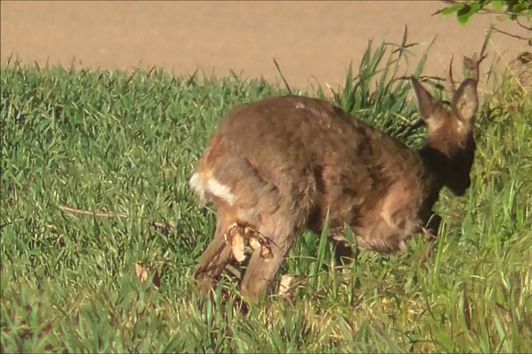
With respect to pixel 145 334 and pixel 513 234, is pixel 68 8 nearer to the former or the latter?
pixel 513 234

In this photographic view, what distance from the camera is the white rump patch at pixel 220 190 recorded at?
6.01m

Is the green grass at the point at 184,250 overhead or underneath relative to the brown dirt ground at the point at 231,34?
overhead

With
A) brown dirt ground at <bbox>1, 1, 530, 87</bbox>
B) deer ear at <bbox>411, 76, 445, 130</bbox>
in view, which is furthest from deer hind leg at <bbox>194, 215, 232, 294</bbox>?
brown dirt ground at <bbox>1, 1, 530, 87</bbox>

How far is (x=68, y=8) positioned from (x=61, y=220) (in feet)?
39.0

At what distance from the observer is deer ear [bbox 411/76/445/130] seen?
7.11 metres

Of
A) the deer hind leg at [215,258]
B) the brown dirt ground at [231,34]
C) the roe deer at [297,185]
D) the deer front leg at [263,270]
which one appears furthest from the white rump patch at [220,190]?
the brown dirt ground at [231,34]

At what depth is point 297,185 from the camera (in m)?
5.97

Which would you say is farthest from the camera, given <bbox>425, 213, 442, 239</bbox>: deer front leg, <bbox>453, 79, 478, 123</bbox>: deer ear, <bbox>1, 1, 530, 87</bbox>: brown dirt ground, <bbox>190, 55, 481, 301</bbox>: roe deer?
<bbox>1, 1, 530, 87</bbox>: brown dirt ground

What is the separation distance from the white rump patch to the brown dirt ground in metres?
6.90

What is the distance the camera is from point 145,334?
4984mm

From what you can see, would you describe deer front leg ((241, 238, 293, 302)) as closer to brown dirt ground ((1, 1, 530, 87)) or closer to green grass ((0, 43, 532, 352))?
green grass ((0, 43, 532, 352))

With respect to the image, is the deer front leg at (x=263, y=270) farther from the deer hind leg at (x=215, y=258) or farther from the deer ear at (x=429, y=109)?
the deer ear at (x=429, y=109)

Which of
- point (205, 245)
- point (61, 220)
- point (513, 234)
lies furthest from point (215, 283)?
point (513, 234)

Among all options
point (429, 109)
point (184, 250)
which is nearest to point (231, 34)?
point (429, 109)
